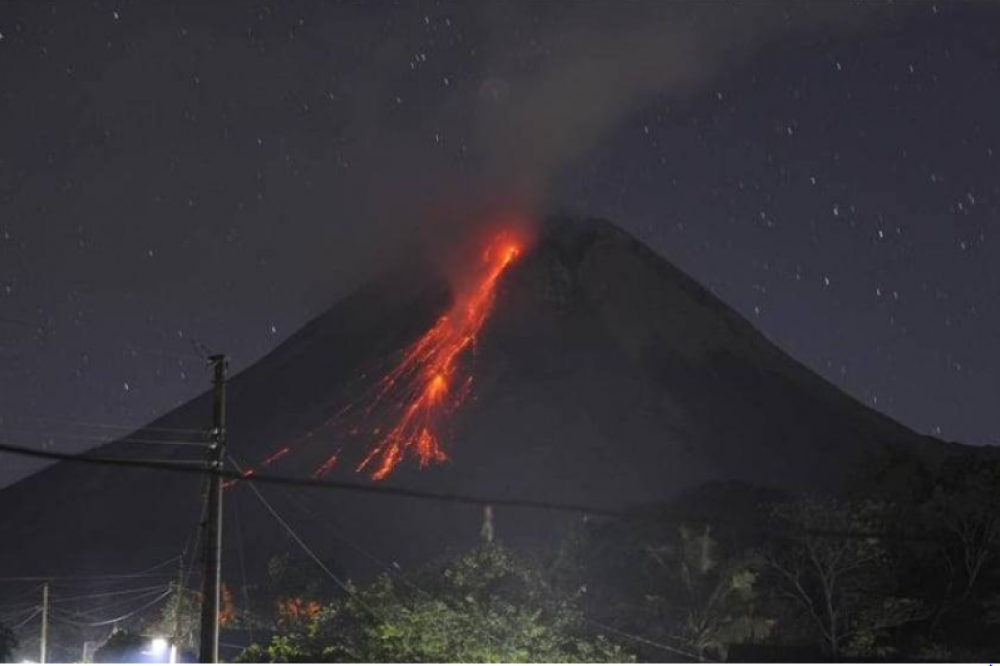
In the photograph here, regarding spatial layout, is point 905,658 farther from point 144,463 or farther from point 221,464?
point 144,463

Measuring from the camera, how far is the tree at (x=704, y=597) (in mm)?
59094

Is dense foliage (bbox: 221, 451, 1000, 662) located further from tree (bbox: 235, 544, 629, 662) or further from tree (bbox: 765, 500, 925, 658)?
tree (bbox: 235, 544, 629, 662)

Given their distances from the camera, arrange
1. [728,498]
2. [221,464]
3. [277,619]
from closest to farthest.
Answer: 1. [221,464]
2. [728,498]
3. [277,619]

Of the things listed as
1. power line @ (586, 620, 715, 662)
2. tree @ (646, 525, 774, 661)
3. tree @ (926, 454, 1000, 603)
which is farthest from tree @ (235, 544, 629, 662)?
tree @ (926, 454, 1000, 603)

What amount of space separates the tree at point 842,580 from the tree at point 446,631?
16.0m

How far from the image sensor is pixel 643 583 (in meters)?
68.0

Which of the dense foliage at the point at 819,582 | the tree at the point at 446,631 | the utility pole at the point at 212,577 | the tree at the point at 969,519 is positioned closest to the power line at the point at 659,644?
the dense foliage at the point at 819,582

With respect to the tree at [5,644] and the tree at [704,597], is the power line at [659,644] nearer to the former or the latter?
the tree at [704,597]

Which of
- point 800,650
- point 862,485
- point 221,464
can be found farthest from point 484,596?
point 862,485

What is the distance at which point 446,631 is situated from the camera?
1393 inches

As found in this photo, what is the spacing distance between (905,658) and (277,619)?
66.6 meters

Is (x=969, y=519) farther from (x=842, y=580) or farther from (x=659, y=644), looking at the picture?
(x=659, y=644)

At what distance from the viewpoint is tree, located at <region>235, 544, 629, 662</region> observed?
34656 millimetres

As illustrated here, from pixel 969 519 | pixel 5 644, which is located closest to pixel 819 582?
pixel 969 519
